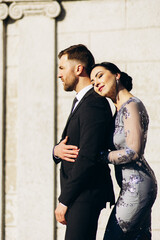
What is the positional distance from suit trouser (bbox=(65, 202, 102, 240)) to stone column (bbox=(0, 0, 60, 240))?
270 cm

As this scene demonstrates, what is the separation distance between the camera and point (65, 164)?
4070 millimetres

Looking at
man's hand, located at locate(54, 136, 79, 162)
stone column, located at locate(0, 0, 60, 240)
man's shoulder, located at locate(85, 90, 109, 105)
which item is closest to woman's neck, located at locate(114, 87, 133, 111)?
man's shoulder, located at locate(85, 90, 109, 105)

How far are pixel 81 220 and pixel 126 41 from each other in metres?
3.27

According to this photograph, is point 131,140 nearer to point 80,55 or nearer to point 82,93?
point 82,93

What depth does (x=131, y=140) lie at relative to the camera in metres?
3.84

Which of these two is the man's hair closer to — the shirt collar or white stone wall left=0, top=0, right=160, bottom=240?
the shirt collar

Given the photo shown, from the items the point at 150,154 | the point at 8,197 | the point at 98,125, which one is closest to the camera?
the point at 98,125

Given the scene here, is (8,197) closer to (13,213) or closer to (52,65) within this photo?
(13,213)

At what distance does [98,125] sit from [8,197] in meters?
3.35

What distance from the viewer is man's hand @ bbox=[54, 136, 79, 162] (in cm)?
396

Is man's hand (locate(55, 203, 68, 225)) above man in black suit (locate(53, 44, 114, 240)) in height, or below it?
below

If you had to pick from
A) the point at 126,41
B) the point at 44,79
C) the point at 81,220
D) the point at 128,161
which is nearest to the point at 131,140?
the point at 128,161

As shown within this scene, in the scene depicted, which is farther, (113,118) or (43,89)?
(43,89)

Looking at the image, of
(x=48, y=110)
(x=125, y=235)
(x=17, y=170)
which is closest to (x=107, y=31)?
(x=48, y=110)
